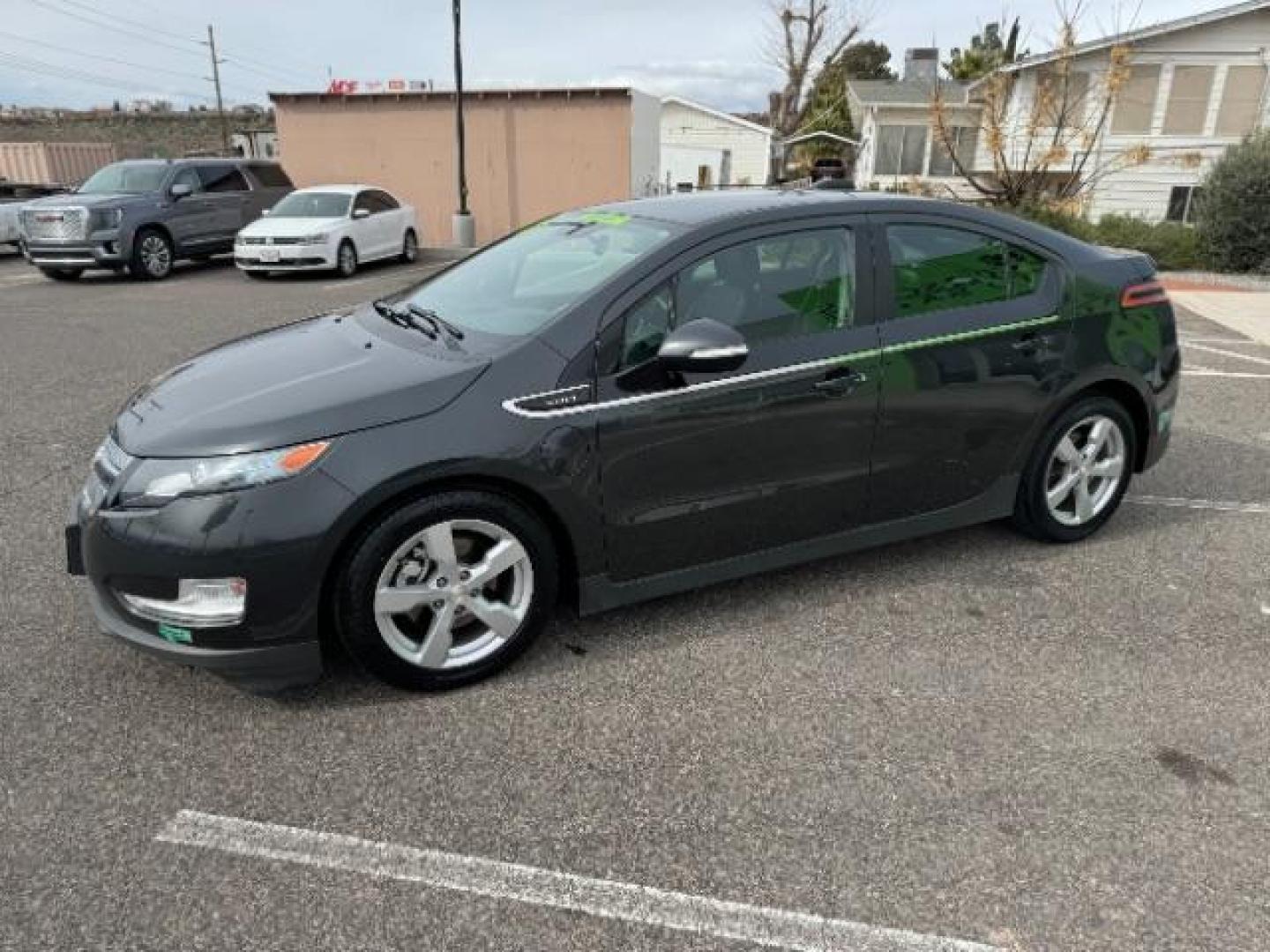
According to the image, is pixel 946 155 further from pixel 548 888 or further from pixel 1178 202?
pixel 548 888

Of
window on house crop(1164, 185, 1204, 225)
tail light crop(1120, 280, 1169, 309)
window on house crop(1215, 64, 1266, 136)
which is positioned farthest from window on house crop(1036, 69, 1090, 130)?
tail light crop(1120, 280, 1169, 309)

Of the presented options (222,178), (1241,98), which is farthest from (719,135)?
(222,178)

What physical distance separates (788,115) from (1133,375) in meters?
31.9

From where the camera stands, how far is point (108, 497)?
9.41 feet

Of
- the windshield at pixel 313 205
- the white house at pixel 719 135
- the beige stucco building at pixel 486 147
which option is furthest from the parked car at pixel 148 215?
the white house at pixel 719 135

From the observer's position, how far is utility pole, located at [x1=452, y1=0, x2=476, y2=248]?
18.3 m

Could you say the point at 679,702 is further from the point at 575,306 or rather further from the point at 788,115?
the point at 788,115

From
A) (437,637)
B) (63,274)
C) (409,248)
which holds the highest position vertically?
(437,637)

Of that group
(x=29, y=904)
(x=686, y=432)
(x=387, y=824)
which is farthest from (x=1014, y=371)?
(x=29, y=904)

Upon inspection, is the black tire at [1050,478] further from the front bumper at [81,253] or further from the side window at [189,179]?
the side window at [189,179]

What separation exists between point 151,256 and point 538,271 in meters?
13.3

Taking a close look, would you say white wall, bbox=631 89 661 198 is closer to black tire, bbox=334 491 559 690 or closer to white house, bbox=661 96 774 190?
black tire, bbox=334 491 559 690

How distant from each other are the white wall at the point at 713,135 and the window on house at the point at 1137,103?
18744 millimetres

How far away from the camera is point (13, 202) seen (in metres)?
17.9
